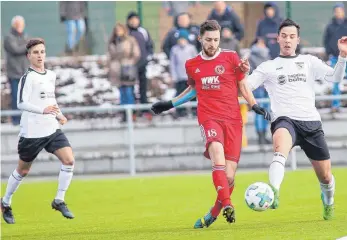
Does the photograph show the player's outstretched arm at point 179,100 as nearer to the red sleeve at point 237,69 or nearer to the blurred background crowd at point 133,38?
the red sleeve at point 237,69

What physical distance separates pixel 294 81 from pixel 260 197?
5.87 ft

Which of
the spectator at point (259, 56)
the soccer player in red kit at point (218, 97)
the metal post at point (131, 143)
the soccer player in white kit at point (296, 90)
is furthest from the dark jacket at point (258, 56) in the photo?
the soccer player in red kit at point (218, 97)

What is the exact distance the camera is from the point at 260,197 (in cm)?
1212

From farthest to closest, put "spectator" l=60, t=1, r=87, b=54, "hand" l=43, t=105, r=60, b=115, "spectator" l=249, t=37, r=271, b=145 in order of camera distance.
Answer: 1. "spectator" l=60, t=1, r=87, b=54
2. "spectator" l=249, t=37, r=271, b=145
3. "hand" l=43, t=105, r=60, b=115

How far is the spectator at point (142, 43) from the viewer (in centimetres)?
2434

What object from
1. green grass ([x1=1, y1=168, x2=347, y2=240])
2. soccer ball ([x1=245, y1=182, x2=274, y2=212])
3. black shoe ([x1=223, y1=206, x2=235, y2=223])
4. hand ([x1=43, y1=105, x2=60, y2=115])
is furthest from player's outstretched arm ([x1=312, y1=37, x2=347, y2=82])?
hand ([x1=43, y1=105, x2=60, y2=115])

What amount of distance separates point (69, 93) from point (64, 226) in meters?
12.5

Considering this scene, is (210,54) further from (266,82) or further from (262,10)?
(262,10)

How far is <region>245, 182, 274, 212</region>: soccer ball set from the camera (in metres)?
12.1

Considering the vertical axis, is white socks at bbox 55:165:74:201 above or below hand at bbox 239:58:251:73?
below

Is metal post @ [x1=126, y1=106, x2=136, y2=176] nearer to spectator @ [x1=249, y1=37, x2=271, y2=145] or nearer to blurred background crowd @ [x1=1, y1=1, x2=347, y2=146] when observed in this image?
blurred background crowd @ [x1=1, y1=1, x2=347, y2=146]

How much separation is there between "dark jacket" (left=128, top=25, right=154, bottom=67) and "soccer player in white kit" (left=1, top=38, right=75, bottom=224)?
8.89m

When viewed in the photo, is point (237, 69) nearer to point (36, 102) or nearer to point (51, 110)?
point (51, 110)

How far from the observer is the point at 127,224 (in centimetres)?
1467
